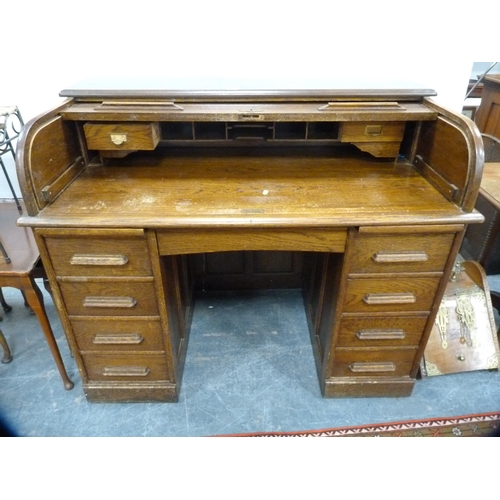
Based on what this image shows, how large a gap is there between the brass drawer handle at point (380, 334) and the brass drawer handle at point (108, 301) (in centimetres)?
84

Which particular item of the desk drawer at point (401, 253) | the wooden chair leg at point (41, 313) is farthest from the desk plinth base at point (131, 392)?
the desk drawer at point (401, 253)

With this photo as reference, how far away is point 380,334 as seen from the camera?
1.36 m

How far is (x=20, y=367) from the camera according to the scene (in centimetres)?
170

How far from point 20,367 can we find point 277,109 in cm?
162

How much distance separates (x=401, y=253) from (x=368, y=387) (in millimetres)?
664

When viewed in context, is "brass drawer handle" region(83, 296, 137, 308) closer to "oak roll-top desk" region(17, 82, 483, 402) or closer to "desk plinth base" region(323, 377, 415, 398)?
"oak roll-top desk" region(17, 82, 483, 402)

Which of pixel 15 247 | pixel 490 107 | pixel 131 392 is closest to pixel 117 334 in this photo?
pixel 131 392

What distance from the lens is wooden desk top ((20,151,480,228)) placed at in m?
1.08

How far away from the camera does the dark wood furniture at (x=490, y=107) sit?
286 cm

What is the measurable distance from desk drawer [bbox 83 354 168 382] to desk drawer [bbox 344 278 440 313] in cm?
76

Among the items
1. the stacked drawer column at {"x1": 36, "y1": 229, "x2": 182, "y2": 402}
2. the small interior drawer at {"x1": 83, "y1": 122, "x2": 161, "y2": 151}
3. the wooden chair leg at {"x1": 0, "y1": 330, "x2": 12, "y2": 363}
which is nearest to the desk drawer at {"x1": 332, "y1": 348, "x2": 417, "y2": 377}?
the stacked drawer column at {"x1": 36, "y1": 229, "x2": 182, "y2": 402}
